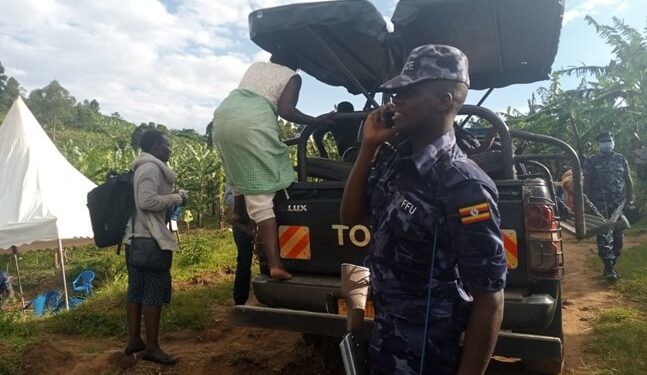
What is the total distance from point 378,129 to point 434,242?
0.43 m

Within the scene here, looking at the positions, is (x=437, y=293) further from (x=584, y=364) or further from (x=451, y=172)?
(x=584, y=364)

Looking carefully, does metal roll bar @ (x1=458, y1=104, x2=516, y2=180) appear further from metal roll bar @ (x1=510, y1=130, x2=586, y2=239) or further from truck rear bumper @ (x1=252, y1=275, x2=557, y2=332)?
truck rear bumper @ (x1=252, y1=275, x2=557, y2=332)

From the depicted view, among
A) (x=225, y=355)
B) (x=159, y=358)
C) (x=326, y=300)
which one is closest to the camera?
(x=326, y=300)

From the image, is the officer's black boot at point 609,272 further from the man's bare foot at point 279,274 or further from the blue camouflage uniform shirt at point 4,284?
the blue camouflage uniform shirt at point 4,284

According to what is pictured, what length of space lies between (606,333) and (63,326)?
5365 millimetres

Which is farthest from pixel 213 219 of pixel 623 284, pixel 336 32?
pixel 336 32

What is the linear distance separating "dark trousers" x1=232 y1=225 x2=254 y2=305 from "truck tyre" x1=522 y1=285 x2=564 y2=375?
2.62 metres

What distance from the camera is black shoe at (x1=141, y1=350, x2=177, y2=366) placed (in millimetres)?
3852

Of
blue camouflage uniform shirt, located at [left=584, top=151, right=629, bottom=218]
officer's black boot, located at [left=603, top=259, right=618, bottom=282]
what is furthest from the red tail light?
blue camouflage uniform shirt, located at [left=584, top=151, right=629, bottom=218]

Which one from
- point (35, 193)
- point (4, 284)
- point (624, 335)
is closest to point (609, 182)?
point (624, 335)

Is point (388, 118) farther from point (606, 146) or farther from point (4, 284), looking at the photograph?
point (4, 284)

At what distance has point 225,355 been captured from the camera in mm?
4043

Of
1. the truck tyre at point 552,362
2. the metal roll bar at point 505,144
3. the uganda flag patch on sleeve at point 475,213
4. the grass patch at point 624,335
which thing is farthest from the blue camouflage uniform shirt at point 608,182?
the uganda flag patch on sleeve at point 475,213

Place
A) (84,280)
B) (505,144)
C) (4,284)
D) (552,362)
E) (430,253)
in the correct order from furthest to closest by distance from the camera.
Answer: (84,280) → (4,284) → (552,362) → (505,144) → (430,253)
